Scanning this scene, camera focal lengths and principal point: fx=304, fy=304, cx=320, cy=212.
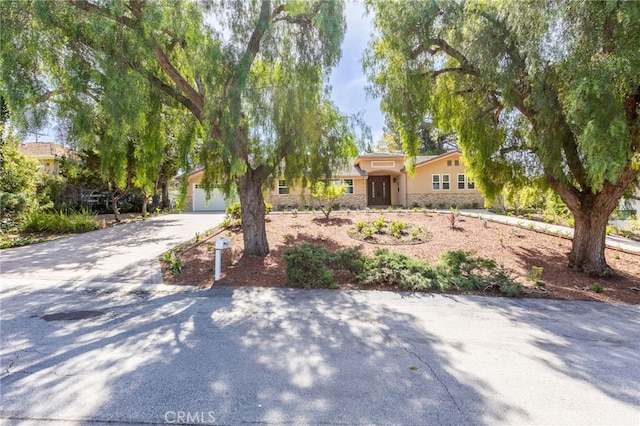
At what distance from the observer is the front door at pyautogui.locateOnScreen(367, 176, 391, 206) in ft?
80.2

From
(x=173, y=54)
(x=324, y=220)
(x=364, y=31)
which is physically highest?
(x=364, y=31)

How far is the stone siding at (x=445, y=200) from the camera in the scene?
73.2ft

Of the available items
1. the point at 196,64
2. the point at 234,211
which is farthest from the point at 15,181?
the point at 196,64

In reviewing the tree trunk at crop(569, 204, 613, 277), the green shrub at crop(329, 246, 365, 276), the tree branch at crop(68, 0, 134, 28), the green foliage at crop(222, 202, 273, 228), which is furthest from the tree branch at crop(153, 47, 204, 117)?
the tree trunk at crop(569, 204, 613, 277)

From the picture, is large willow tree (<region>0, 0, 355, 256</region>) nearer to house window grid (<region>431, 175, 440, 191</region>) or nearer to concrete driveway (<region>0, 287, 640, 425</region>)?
concrete driveway (<region>0, 287, 640, 425</region>)

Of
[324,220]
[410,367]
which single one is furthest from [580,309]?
[324,220]

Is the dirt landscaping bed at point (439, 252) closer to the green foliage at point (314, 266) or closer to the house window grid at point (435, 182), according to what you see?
the green foliage at point (314, 266)

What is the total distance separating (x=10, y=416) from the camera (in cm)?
231

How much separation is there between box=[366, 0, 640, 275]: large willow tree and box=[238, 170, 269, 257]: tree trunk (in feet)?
12.8

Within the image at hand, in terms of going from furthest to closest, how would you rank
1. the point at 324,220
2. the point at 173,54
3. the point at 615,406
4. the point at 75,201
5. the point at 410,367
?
the point at 75,201 < the point at 324,220 < the point at 173,54 < the point at 410,367 < the point at 615,406

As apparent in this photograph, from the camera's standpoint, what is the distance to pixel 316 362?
313 cm

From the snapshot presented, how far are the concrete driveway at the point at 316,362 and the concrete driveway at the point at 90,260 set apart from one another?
123cm

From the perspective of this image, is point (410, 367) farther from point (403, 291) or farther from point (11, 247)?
point (11, 247)

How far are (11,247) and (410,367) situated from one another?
1251 cm
